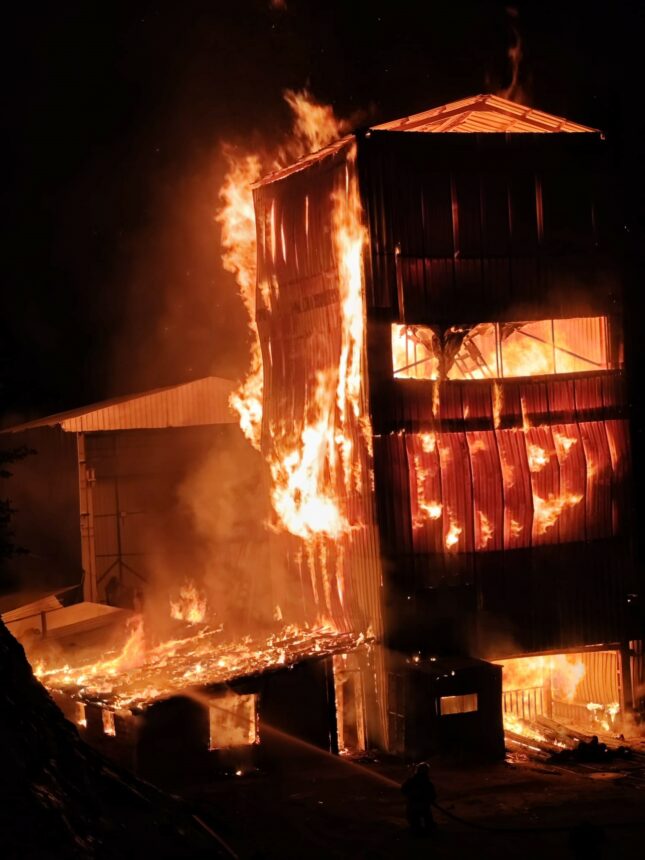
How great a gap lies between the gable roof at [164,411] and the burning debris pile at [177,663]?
7.27m

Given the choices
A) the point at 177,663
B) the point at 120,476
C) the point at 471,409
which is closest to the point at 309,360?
the point at 471,409

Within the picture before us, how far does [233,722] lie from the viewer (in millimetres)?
20219

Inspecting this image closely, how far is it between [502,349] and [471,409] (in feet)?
5.62

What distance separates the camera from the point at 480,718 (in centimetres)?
2125

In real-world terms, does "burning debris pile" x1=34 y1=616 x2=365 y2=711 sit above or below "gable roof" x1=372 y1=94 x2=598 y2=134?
below

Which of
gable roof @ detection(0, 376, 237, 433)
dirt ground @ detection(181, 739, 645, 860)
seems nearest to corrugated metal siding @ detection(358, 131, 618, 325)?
dirt ground @ detection(181, 739, 645, 860)

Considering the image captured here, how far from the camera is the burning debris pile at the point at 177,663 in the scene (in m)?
19.7

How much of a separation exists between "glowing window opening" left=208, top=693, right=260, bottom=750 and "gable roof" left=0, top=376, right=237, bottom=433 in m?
12.6

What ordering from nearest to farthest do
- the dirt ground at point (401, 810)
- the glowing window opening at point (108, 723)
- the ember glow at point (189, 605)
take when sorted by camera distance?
the dirt ground at point (401, 810) → the glowing window opening at point (108, 723) → the ember glow at point (189, 605)

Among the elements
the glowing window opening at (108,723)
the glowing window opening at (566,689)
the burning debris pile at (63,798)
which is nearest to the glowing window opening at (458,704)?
the glowing window opening at (566,689)

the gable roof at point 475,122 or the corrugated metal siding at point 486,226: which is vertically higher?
the gable roof at point 475,122

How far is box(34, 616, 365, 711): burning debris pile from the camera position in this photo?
19656 millimetres

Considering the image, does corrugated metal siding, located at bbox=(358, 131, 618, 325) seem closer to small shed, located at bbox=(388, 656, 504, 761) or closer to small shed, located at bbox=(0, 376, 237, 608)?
small shed, located at bbox=(388, 656, 504, 761)

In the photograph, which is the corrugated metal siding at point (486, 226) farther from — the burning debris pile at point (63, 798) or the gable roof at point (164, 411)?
the burning debris pile at point (63, 798)
